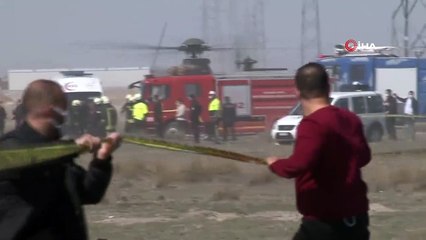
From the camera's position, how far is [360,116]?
116 ft

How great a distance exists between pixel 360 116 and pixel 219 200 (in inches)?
673

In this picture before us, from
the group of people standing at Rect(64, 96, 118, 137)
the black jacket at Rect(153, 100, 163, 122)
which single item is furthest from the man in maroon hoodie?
the black jacket at Rect(153, 100, 163, 122)

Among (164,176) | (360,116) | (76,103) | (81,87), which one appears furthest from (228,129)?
(164,176)

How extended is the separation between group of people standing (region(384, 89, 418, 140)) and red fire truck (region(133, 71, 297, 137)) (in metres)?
3.21

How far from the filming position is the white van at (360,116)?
34500 mm

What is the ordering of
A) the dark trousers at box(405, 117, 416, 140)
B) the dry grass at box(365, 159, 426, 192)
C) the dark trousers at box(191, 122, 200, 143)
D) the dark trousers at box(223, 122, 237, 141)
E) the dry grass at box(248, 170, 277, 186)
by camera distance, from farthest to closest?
1. the dark trousers at box(223, 122, 237, 141)
2. the dark trousers at box(191, 122, 200, 143)
3. the dark trousers at box(405, 117, 416, 140)
4. the dry grass at box(248, 170, 277, 186)
5. the dry grass at box(365, 159, 426, 192)

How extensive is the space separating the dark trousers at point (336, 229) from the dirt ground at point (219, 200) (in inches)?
123

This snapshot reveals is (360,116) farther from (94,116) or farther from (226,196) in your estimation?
(226,196)

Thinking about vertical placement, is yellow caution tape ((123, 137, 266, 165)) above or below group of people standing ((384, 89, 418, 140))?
above

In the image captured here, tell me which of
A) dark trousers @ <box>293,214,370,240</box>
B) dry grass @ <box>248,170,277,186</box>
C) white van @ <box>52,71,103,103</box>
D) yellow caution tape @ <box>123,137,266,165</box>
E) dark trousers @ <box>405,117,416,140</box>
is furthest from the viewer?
white van @ <box>52,71,103,103</box>

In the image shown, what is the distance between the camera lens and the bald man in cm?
527

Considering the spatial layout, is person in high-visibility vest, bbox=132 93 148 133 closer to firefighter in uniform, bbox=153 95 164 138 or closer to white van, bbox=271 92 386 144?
firefighter in uniform, bbox=153 95 164 138

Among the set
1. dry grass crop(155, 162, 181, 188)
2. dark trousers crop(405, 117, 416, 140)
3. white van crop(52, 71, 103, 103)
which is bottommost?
dark trousers crop(405, 117, 416, 140)

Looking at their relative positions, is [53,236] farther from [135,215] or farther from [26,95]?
[135,215]
